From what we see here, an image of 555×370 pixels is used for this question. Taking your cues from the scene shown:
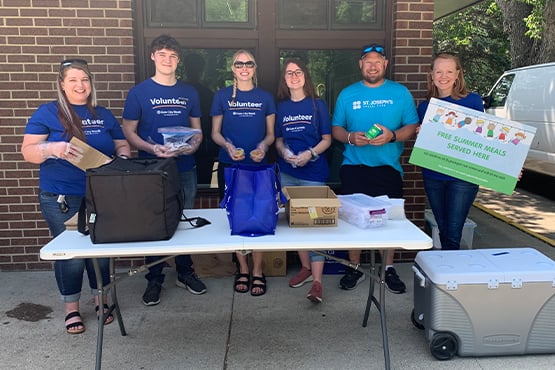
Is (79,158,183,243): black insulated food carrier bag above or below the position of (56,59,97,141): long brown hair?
below

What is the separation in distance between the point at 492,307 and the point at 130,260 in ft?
10.6

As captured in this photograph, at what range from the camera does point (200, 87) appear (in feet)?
15.2

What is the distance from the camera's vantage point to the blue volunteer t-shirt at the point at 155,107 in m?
3.70

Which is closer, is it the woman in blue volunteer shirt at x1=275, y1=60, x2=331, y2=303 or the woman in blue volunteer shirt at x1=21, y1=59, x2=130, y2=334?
the woman in blue volunteer shirt at x1=21, y1=59, x2=130, y2=334

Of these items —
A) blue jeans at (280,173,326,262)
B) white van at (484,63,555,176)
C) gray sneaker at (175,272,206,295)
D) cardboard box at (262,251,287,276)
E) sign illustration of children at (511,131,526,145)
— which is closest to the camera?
sign illustration of children at (511,131,526,145)

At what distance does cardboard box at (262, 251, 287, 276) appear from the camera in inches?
176

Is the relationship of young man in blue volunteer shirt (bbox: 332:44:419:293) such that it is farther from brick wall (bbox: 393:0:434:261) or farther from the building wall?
the building wall

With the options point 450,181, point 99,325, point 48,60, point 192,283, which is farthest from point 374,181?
point 48,60

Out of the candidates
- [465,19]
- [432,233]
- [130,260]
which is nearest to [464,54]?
[465,19]

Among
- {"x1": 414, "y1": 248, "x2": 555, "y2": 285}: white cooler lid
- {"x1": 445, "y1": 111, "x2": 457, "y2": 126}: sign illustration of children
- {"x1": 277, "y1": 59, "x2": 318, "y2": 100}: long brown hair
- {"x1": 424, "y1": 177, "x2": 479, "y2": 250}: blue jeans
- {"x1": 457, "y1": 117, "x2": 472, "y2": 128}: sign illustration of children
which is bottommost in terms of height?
{"x1": 414, "y1": 248, "x2": 555, "y2": 285}: white cooler lid

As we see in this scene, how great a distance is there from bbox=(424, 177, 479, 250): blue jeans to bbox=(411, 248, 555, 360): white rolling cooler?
65 centimetres

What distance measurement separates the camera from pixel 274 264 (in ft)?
14.8

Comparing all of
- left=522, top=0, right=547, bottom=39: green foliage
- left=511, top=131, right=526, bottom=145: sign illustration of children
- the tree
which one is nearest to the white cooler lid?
left=511, top=131, right=526, bottom=145: sign illustration of children

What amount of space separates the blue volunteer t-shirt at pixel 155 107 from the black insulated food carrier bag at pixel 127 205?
44.7 inches
